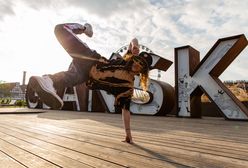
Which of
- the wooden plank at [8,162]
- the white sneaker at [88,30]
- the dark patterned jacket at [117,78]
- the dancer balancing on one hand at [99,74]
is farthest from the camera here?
the white sneaker at [88,30]

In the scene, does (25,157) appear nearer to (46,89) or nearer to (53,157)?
(53,157)

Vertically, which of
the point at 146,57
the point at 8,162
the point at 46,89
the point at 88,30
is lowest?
the point at 8,162

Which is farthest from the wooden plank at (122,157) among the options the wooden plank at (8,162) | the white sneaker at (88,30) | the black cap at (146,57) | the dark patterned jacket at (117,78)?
the white sneaker at (88,30)

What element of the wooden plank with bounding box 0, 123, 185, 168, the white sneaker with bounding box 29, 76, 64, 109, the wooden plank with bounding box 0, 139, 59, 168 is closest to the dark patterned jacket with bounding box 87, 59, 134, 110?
the white sneaker with bounding box 29, 76, 64, 109

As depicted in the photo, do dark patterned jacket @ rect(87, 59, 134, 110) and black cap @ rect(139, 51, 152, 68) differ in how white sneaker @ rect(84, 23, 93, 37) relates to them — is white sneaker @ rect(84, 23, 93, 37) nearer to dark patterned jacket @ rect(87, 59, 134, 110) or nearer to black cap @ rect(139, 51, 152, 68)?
dark patterned jacket @ rect(87, 59, 134, 110)

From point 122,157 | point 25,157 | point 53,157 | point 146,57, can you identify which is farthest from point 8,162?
point 146,57

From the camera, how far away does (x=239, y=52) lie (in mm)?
9445

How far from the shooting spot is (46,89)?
3.52 m

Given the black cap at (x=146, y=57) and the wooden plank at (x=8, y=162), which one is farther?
the black cap at (x=146, y=57)

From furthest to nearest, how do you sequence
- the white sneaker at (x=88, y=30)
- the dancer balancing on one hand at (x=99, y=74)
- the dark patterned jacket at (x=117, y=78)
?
the white sneaker at (x=88, y=30) < the dark patterned jacket at (x=117, y=78) < the dancer balancing on one hand at (x=99, y=74)

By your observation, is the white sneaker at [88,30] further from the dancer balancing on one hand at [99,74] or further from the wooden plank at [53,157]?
the wooden plank at [53,157]

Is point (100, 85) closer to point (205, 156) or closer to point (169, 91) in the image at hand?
point (205, 156)

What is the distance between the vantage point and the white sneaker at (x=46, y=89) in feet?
11.6

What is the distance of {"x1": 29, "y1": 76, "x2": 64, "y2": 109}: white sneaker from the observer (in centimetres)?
353
